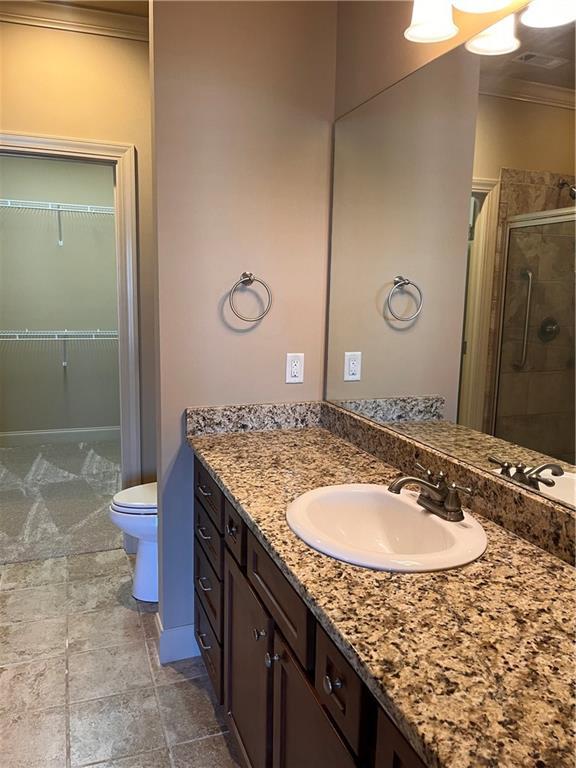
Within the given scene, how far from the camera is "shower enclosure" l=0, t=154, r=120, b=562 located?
4.98 meters

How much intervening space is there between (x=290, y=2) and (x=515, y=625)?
2066mm

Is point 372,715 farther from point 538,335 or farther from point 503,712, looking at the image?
point 538,335

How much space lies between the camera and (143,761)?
169cm

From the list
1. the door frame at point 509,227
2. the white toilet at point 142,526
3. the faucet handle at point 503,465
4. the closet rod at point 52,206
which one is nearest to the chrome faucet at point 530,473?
the faucet handle at point 503,465

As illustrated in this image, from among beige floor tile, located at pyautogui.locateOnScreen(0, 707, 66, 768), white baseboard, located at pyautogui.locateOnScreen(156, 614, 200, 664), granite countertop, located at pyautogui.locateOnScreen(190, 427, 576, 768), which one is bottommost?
beige floor tile, located at pyautogui.locateOnScreen(0, 707, 66, 768)

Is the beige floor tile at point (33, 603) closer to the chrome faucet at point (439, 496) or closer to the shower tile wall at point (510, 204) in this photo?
the chrome faucet at point (439, 496)

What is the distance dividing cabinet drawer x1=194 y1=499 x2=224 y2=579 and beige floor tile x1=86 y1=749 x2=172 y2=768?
583 millimetres

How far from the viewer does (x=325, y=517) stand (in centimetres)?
141

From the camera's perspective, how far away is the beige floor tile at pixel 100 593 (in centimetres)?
254

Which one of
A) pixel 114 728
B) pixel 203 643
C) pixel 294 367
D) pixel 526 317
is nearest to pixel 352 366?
pixel 294 367

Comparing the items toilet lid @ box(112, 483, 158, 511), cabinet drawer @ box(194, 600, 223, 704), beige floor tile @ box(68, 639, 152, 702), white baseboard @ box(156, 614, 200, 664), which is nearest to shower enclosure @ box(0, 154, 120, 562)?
toilet lid @ box(112, 483, 158, 511)

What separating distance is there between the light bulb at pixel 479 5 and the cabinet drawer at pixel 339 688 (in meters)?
1.45

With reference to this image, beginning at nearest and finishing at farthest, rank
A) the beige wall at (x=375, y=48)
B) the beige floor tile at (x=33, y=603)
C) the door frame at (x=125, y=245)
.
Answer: the beige wall at (x=375, y=48) → the beige floor tile at (x=33, y=603) → the door frame at (x=125, y=245)

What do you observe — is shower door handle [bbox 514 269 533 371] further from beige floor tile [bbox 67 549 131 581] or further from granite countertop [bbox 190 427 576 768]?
beige floor tile [bbox 67 549 131 581]
